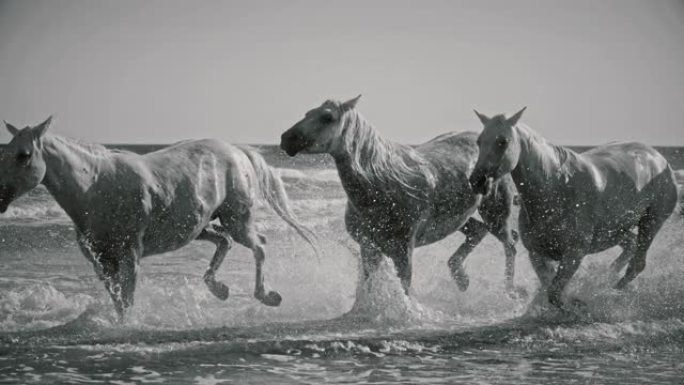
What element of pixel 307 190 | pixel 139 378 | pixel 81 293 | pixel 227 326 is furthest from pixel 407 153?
pixel 307 190

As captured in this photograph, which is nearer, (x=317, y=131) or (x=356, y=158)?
(x=317, y=131)

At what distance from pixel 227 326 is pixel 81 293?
9.25ft

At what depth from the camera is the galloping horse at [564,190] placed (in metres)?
6.77

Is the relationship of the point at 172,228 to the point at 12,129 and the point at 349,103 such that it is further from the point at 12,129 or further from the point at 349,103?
the point at 349,103

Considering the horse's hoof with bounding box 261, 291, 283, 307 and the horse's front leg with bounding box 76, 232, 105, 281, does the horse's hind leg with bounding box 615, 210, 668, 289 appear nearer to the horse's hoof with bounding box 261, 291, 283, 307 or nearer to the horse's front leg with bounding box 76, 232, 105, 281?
the horse's hoof with bounding box 261, 291, 283, 307

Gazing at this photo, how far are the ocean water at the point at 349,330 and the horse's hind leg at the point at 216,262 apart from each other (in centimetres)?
20

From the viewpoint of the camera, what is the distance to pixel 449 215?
7.84 meters

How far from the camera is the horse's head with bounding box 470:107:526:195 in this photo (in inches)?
263

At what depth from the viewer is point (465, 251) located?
8.69 meters

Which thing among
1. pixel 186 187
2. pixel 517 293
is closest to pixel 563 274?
pixel 517 293

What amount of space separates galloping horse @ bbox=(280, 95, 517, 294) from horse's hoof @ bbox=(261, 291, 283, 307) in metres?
0.96

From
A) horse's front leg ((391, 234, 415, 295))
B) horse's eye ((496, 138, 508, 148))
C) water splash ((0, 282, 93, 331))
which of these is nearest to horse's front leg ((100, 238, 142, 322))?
water splash ((0, 282, 93, 331))

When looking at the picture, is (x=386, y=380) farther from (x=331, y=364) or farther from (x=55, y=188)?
(x=55, y=188)

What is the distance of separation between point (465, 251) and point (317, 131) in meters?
2.48
